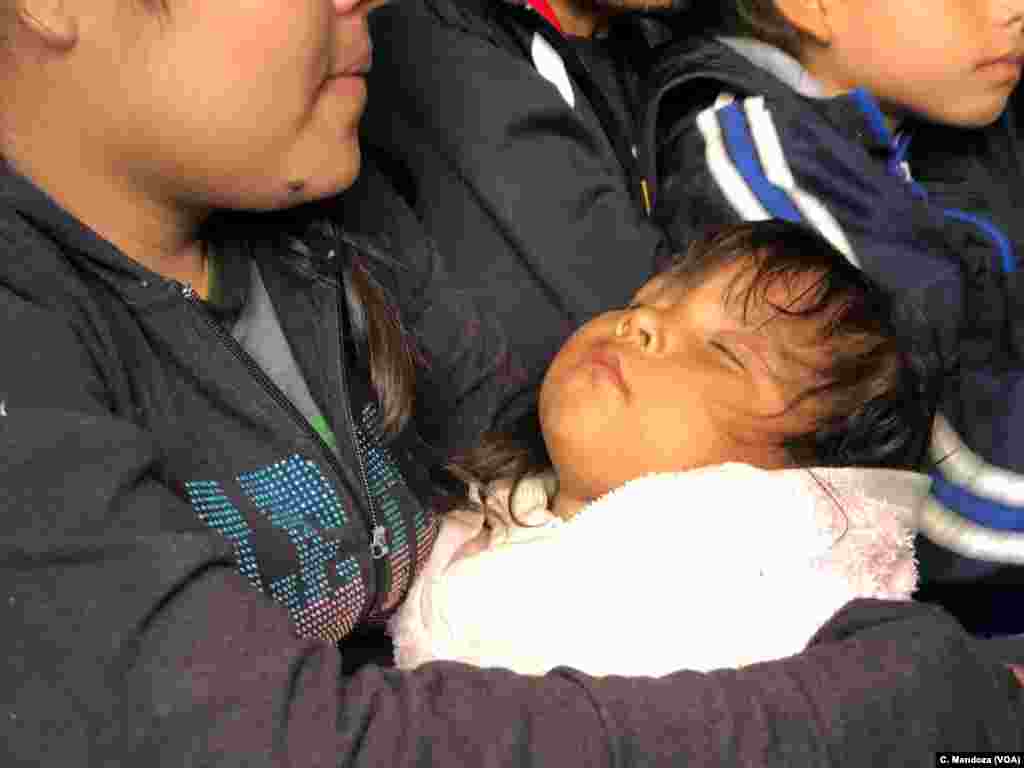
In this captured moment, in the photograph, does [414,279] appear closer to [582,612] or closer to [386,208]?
[386,208]

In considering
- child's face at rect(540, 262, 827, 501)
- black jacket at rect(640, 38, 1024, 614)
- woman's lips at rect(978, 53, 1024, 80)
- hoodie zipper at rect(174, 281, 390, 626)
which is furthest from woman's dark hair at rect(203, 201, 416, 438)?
woman's lips at rect(978, 53, 1024, 80)

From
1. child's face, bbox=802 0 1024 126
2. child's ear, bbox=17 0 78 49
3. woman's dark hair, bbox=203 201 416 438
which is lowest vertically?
child's face, bbox=802 0 1024 126

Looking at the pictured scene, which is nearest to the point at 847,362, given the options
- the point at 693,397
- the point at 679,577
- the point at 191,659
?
the point at 693,397

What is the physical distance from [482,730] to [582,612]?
0.31 metres

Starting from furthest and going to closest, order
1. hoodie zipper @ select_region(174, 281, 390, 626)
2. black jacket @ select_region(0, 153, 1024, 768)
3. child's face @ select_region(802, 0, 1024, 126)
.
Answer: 1. child's face @ select_region(802, 0, 1024, 126)
2. hoodie zipper @ select_region(174, 281, 390, 626)
3. black jacket @ select_region(0, 153, 1024, 768)

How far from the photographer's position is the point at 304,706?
2.38 ft

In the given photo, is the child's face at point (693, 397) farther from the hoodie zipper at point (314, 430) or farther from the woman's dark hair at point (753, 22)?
the woman's dark hair at point (753, 22)

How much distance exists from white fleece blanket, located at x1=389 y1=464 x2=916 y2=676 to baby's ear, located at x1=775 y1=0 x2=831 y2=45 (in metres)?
0.76

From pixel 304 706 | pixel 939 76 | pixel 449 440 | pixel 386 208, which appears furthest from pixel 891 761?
pixel 939 76

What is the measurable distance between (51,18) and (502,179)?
21.1 inches

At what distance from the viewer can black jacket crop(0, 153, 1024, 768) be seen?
70 cm

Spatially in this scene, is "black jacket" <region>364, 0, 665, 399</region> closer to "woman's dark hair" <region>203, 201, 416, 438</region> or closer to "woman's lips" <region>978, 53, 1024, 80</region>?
"woman's dark hair" <region>203, 201, 416, 438</region>

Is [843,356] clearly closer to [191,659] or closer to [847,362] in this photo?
[847,362]

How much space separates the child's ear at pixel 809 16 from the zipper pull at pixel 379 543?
97 cm
